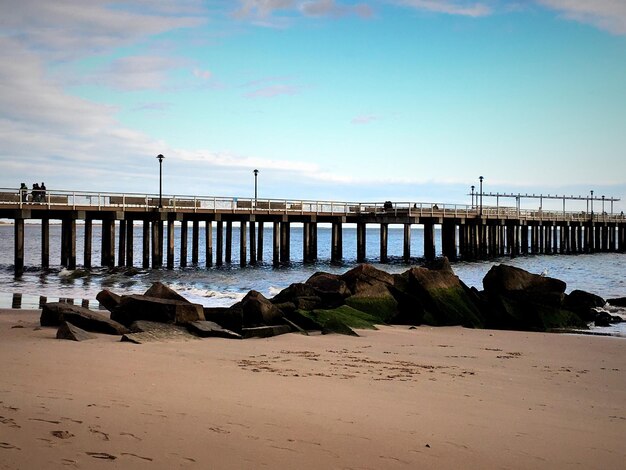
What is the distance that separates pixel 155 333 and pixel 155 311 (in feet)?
4.77

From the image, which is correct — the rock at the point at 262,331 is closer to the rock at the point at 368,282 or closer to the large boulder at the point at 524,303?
the rock at the point at 368,282

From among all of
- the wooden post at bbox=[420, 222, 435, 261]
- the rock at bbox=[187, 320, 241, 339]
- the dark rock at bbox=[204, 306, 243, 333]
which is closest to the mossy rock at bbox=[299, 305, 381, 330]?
the dark rock at bbox=[204, 306, 243, 333]

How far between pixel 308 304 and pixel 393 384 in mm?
9164

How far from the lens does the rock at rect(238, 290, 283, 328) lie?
15.4 meters

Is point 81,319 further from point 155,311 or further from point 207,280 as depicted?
point 207,280

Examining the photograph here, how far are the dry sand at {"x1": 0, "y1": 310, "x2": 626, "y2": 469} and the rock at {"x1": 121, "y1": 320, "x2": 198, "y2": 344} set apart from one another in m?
0.39

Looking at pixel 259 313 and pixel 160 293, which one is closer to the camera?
pixel 259 313

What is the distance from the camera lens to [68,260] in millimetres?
40812

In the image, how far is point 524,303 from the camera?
1961cm

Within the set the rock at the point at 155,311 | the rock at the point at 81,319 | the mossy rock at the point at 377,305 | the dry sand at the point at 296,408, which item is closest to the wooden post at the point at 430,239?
the mossy rock at the point at 377,305

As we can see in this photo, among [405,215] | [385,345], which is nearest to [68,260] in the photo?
[405,215]

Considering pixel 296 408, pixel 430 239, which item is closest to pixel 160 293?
pixel 296 408

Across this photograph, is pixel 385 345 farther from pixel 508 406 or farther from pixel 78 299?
pixel 78 299

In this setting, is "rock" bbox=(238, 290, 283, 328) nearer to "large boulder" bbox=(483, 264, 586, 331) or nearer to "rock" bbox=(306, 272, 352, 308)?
"rock" bbox=(306, 272, 352, 308)
